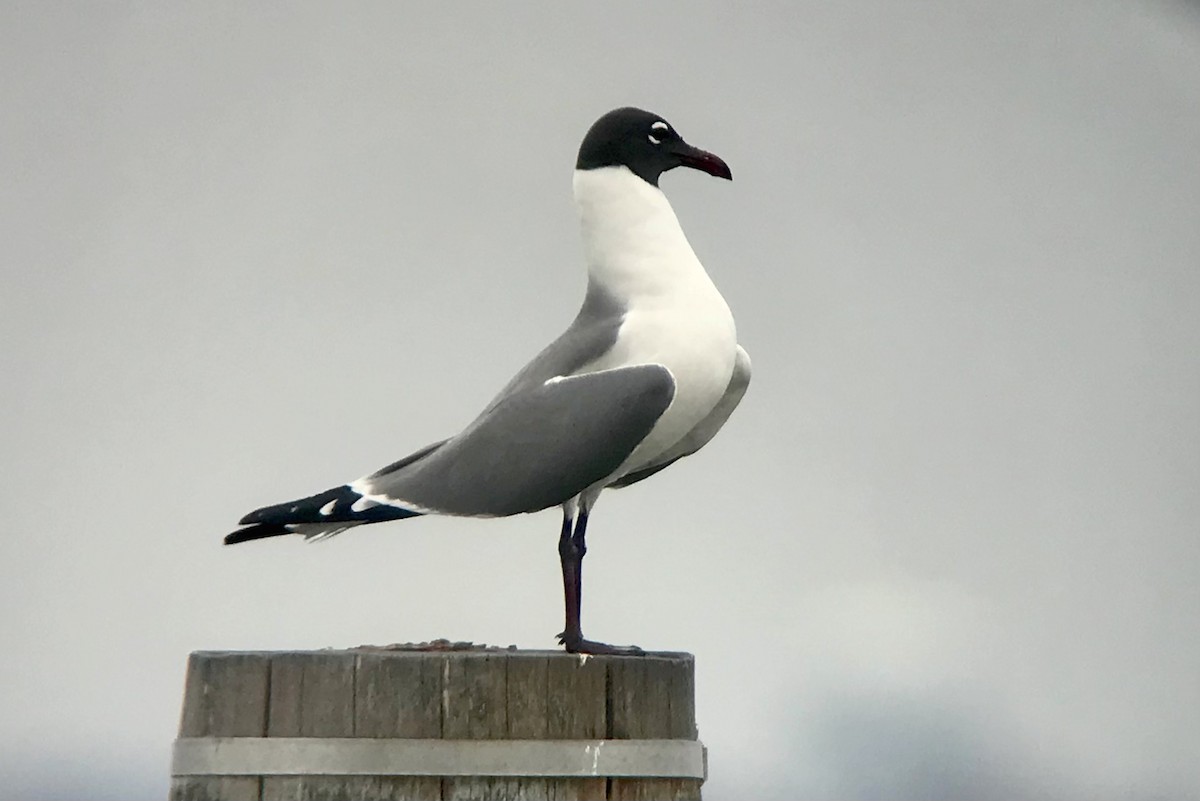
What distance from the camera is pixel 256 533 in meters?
2.75

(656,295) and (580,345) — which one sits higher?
(656,295)

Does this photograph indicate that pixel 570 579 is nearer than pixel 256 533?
No

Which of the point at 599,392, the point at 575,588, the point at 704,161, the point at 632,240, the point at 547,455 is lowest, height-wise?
the point at 575,588

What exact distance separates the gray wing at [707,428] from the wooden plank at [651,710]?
2.88 feet

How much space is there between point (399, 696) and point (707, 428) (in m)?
1.26

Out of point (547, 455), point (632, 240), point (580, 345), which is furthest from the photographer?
point (632, 240)

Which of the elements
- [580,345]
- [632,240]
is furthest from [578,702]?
[632,240]

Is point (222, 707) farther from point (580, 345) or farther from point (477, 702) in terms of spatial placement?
point (580, 345)

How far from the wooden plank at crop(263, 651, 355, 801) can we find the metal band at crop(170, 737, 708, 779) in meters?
0.02

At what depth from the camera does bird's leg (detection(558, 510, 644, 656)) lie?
2.81 metres

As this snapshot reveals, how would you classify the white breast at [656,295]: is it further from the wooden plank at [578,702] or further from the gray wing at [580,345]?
the wooden plank at [578,702]

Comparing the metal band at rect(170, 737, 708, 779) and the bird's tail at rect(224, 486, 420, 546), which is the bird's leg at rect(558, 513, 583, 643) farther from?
the metal band at rect(170, 737, 708, 779)

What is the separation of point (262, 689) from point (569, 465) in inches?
31.7

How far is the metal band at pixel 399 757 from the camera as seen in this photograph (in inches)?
87.0
